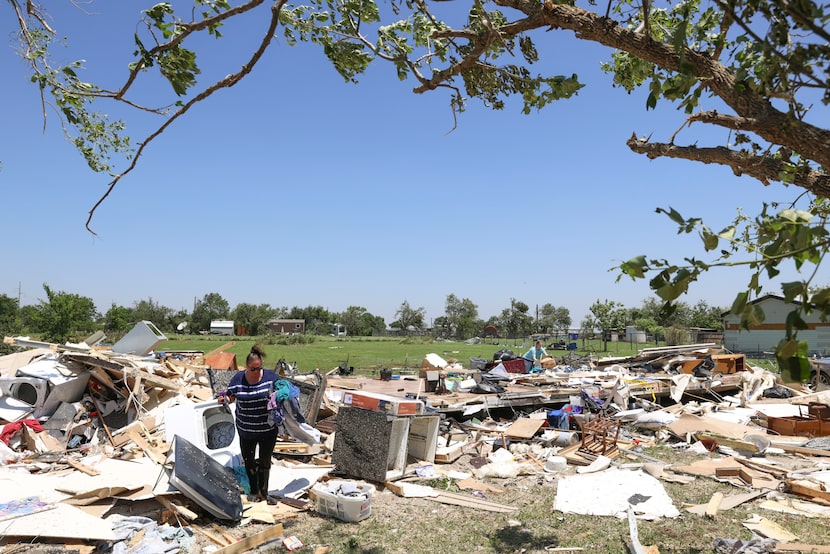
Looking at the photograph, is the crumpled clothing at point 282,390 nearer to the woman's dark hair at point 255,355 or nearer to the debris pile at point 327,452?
the woman's dark hair at point 255,355

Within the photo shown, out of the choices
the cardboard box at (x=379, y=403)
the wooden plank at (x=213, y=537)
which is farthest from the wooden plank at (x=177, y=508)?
the cardboard box at (x=379, y=403)

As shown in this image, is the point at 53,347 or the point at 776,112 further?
the point at 53,347

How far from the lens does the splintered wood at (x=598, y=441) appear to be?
8.88m

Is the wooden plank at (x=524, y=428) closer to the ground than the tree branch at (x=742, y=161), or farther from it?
closer to the ground

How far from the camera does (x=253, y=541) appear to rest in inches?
200

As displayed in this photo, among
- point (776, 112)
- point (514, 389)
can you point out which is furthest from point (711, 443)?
point (776, 112)

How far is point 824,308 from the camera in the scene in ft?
7.06

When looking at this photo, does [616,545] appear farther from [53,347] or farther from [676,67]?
[53,347]

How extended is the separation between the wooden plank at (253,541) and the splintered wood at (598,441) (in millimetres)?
5312

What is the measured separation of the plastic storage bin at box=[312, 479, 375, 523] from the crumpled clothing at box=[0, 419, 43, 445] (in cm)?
530

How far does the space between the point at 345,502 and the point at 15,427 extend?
597 cm

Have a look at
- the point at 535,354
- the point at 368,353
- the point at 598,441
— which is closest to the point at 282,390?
the point at 598,441

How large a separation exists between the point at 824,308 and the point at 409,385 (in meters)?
14.7

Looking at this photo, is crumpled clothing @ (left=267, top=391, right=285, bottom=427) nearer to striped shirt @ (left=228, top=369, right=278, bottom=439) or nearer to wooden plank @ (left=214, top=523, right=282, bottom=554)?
striped shirt @ (left=228, top=369, right=278, bottom=439)
